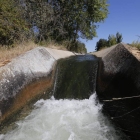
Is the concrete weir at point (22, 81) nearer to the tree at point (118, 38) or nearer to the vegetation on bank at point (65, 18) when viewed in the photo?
the vegetation on bank at point (65, 18)

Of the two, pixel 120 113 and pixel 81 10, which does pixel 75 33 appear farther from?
pixel 120 113

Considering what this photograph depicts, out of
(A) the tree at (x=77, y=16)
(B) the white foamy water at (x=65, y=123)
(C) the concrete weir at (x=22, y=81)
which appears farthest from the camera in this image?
(A) the tree at (x=77, y=16)

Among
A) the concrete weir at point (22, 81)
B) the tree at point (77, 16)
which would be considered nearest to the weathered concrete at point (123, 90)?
the concrete weir at point (22, 81)

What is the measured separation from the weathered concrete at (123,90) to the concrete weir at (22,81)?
1997 millimetres

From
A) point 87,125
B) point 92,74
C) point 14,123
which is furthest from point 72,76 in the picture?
point 14,123

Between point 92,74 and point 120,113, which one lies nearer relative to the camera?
point 120,113

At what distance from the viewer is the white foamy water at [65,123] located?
232 cm

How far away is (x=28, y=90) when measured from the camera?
3412 mm

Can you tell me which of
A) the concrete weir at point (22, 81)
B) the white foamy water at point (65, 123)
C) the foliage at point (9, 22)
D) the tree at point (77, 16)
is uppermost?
the tree at point (77, 16)

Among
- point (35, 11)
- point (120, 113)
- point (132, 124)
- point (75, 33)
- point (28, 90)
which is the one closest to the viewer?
point (132, 124)

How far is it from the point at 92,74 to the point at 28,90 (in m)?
2.34

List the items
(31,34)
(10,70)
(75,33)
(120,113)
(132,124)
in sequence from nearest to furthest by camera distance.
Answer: (132,124), (120,113), (10,70), (31,34), (75,33)

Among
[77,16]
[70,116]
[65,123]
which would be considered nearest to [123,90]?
[70,116]

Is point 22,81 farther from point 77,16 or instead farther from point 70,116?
point 77,16
